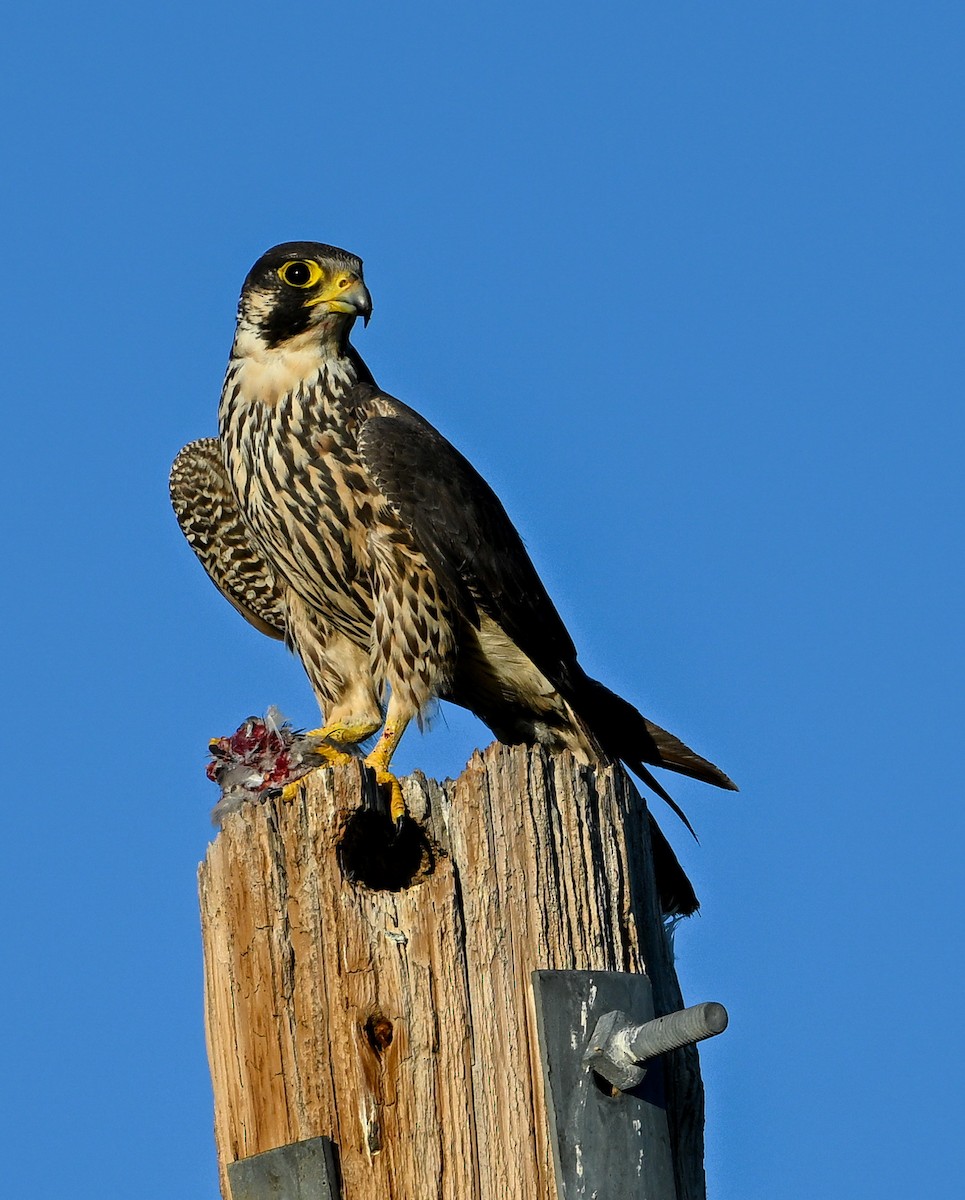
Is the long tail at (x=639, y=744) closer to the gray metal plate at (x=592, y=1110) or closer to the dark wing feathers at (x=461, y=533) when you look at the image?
the dark wing feathers at (x=461, y=533)

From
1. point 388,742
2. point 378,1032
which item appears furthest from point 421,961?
point 388,742

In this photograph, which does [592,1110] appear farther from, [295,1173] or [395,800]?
[395,800]

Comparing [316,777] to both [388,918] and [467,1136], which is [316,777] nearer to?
[388,918]

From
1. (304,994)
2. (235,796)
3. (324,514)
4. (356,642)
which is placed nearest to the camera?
(304,994)

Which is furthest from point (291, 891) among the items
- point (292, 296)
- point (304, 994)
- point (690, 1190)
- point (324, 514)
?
point (292, 296)

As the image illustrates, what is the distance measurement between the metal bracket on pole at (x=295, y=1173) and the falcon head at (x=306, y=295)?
2.92 m

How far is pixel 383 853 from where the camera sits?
3.29 metres

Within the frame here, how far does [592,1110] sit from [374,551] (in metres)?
2.38

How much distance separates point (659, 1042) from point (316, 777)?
2.91 ft

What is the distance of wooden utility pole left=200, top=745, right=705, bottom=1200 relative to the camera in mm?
2850

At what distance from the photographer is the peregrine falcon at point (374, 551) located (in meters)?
4.87

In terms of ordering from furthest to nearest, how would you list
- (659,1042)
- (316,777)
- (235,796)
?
(235,796), (316,777), (659,1042)

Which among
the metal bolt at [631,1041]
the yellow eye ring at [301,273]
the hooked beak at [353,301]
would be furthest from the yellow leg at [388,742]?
the yellow eye ring at [301,273]

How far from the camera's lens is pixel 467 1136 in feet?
9.26
